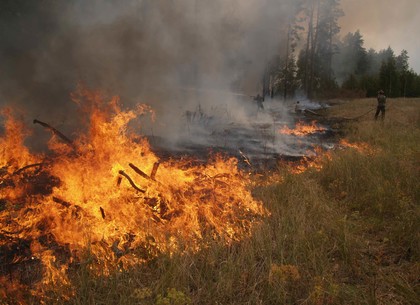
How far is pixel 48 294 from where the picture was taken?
292 centimetres

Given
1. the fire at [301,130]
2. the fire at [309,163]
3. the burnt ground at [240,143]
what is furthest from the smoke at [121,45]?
the fire at [309,163]

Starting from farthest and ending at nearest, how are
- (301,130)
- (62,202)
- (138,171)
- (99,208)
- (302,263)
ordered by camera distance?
1. (301,130)
2. (138,171)
3. (99,208)
4. (62,202)
5. (302,263)

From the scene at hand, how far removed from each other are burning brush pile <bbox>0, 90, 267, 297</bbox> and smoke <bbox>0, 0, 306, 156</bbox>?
12.2ft

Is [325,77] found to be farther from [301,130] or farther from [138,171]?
[138,171]

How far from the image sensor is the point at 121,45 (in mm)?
8695

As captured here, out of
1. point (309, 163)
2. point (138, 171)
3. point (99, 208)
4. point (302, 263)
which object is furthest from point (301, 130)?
point (99, 208)

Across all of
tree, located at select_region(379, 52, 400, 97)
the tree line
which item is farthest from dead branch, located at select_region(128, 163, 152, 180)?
tree, located at select_region(379, 52, 400, 97)

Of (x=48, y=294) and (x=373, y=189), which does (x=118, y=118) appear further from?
(x=373, y=189)

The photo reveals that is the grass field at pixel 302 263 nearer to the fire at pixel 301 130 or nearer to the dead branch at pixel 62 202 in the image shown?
the dead branch at pixel 62 202

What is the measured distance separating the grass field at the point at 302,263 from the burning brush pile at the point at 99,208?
9.7 inches

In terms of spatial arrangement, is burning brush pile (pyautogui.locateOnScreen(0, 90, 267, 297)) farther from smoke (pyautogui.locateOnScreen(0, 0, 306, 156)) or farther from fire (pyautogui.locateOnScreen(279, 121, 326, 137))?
fire (pyautogui.locateOnScreen(279, 121, 326, 137))

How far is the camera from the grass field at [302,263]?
292 centimetres

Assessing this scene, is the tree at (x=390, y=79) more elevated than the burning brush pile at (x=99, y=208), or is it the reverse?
the tree at (x=390, y=79)

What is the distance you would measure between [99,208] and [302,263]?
257 cm
